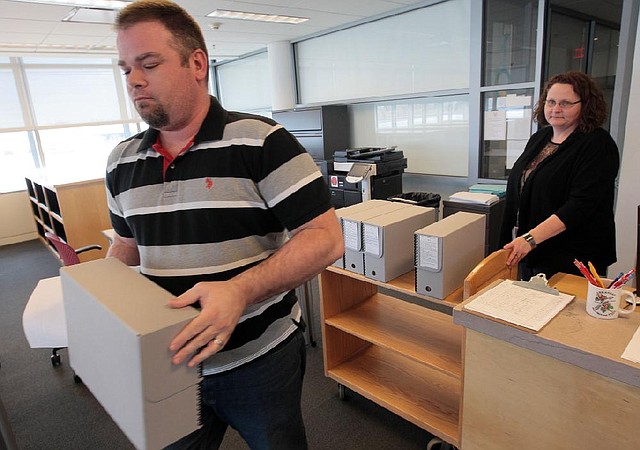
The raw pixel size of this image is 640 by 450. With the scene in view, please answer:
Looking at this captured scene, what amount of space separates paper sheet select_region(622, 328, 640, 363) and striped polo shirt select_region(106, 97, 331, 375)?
0.81 metres

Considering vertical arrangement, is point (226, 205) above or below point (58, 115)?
below

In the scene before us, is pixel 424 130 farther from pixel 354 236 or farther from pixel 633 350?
pixel 633 350

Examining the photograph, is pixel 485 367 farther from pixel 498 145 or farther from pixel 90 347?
pixel 498 145

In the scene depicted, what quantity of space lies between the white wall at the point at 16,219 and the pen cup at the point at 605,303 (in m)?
6.94

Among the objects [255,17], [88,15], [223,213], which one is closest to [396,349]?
[223,213]

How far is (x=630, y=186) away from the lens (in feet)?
8.62

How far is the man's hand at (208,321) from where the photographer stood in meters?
0.72

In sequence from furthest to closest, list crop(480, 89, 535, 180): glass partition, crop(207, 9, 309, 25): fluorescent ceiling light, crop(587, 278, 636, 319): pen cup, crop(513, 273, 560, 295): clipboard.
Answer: crop(207, 9, 309, 25): fluorescent ceiling light
crop(480, 89, 535, 180): glass partition
crop(513, 273, 560, 295): clipboard
crop(587, 278, 636, 319): pen cup

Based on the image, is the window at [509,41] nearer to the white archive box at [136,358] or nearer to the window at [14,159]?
the white archive box at [136,358]

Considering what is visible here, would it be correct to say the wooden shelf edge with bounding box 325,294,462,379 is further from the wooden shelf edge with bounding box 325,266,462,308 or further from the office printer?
the office printer

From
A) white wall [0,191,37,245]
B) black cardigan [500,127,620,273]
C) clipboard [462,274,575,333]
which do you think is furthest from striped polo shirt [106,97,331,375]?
white wall [0,191,37,245]

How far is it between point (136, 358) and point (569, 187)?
73.0 inches

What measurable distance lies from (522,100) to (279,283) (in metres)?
3.31

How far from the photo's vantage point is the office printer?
154 inches
